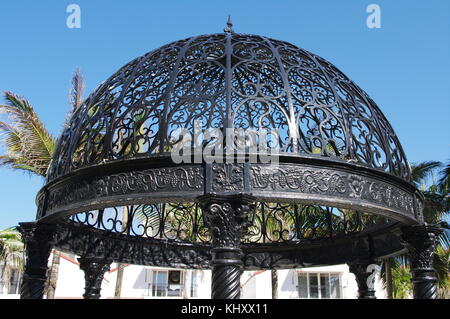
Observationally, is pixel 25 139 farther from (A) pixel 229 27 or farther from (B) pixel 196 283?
(B) pixel 196 283

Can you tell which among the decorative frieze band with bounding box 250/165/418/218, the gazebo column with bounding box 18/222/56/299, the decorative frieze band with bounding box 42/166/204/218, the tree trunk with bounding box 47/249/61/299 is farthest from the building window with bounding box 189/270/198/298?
the decorative frieze band with bounding box 250/165/418/218

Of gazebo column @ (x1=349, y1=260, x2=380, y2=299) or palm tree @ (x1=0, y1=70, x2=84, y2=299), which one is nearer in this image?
gazebo column @ (x1=349, y1=260, x2=380, y2=299)

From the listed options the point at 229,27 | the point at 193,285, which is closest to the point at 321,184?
the point at 229,27

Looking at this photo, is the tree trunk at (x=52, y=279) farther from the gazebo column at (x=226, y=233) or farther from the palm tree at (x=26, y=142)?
the gazebo column at (x=226, y=233)

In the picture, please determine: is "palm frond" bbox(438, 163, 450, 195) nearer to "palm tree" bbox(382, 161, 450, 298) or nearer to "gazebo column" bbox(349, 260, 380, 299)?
"palm tree" bbox(382, 161, 450, 298)

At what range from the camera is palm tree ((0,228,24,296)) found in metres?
15.1

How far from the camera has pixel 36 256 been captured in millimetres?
5906

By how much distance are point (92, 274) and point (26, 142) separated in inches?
296

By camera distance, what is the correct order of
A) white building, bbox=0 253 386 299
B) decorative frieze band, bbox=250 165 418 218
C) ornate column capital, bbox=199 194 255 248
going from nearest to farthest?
1. ornate column capital, bbox=199 194 255 248
2. decorative frieze band, bbox=250 165 418 218
3. white building, bbox=0 253 386 299

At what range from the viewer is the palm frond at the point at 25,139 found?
13.6m

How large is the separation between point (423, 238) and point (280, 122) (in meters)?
2.70

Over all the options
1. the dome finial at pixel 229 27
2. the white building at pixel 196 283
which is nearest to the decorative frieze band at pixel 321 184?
the dome finial at pixel 229 27

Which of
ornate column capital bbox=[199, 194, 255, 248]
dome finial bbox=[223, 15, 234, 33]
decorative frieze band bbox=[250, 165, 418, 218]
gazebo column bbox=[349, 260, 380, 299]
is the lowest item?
gazebo column bbox=[349, 260, 380, 299]

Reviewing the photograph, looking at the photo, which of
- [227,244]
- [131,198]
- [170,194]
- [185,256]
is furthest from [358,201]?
[185,256]
